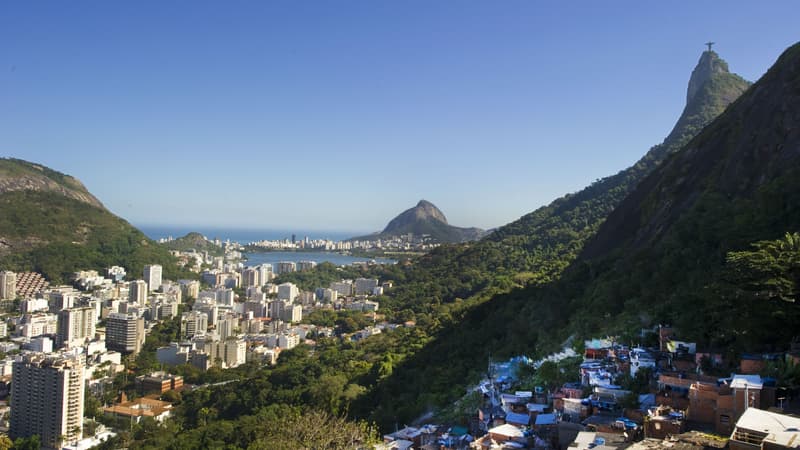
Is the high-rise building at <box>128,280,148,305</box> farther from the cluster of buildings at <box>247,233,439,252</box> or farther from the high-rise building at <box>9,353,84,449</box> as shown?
the cluster of buildings at <box>247,233,439,252</box>

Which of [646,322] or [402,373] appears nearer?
[646,322]

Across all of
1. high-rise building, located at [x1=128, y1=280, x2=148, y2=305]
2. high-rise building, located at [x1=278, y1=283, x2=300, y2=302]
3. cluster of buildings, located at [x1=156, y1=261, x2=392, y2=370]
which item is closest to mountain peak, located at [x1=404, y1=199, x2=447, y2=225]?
cluster of buildings, located at [x1=156, y1=261, x2=392, y2=370]

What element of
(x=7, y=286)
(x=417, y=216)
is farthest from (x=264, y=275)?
(x=417, y=216)

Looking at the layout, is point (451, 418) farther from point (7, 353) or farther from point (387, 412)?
point (7, 353)

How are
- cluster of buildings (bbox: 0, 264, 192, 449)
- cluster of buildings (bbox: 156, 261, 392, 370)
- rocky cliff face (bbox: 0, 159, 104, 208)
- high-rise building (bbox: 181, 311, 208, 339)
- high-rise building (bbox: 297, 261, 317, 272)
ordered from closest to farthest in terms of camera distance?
cluster of buildings (bbox: 0, 264, 192, 449), cluster of buildings (bbox: 156, 261, 392, 370), high-rise building (bbox: 181, 311, 208, 339), rocky cliff face (bbox: 0, 159, 104, 208), high-rise building (bbox: 297, 261, 317, 272)

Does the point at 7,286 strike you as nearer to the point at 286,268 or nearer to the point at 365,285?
the point at 365,285

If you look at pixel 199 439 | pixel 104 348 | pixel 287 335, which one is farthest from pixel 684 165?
pixel 104 348
